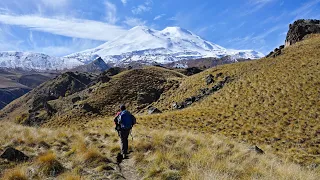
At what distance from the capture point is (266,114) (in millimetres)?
27234

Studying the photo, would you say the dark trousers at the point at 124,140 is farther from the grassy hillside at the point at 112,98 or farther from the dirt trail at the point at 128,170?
the grassy hillside at the point at 112,98

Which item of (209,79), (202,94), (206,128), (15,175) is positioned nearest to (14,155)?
(15,175)

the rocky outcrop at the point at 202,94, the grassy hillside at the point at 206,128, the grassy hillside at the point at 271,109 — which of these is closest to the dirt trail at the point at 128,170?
the grassy hillside at the point at 206,128

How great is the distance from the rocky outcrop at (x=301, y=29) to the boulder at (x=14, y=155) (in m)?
57.6

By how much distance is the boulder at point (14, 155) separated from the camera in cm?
1066

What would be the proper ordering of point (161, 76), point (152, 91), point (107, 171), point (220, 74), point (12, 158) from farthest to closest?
point (161, 76) → point (152, 91) → point (220, 74) → point (12, 158) → point (107, 171)

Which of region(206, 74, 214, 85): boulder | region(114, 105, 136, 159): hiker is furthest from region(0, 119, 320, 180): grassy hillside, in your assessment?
region(206, 74, 214, 85): boulder

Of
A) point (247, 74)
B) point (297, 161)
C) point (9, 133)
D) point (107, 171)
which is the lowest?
point (297, 161)

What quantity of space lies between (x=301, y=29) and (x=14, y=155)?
6049 cm

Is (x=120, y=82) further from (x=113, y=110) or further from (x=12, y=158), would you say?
(x=12, y=158)

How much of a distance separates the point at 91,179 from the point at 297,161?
1319cm

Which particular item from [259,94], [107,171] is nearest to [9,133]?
[107,171]

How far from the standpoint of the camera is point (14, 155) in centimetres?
1087

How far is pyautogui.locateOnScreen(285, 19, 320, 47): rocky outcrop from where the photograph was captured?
56.8 metres
